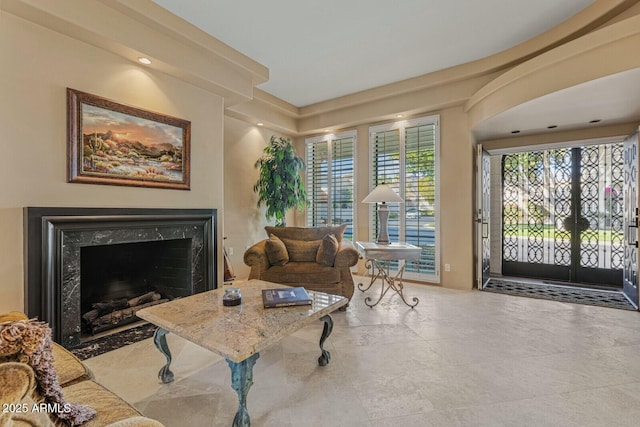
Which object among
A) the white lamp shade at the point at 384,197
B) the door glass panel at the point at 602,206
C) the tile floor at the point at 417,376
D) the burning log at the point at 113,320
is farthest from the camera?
the door glass panel at the point at 602,206

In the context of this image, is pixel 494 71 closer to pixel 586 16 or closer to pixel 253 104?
pixel 586 16

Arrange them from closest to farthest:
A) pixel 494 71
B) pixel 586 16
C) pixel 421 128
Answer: pixel 586 16 → pixel 494 71 → pixel 421 128

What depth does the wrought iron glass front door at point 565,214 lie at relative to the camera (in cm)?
439

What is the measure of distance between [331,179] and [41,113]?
13.0ft

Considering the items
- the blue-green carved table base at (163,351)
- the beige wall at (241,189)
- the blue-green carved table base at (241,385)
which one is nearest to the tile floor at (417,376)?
the blue-green carved table base at (163,351)

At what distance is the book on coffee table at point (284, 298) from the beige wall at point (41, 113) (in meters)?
1.77

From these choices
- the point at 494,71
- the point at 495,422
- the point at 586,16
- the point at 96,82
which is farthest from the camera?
the point at 494,71

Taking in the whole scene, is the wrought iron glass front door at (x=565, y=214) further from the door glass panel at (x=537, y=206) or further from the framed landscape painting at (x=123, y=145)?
the framed landscape painting at (x=123, y=145)

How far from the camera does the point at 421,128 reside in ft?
14.8

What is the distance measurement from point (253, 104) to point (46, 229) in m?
3.20

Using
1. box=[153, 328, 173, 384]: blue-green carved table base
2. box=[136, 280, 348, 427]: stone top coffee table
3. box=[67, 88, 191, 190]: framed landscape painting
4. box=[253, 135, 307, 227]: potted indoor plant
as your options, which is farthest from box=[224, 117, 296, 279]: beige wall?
box=[153, 328, 173, 384]: blue-green carved table base

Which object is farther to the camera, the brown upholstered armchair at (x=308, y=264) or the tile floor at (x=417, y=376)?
the brown upholstered armchair at (x=308, y=264)

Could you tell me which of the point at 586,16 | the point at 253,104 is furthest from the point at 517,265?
the point at 253,104

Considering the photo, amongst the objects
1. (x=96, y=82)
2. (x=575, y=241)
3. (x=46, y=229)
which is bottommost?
(x=575, y=241)
